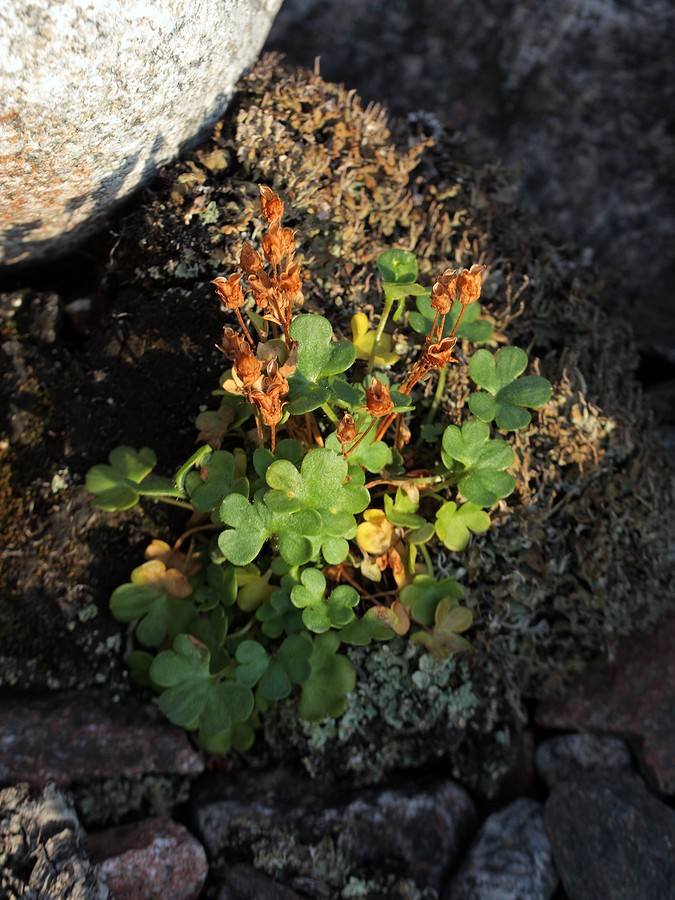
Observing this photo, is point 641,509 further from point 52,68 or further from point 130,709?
point 52,68

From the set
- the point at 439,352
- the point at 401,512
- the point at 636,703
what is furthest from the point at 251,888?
the point at 439,352

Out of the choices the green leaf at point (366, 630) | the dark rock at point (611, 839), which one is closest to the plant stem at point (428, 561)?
the green leaf at point (366, 630)

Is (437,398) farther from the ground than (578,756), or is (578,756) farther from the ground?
(437,398)

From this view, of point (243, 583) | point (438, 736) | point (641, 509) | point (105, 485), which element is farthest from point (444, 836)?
point (105, 485)

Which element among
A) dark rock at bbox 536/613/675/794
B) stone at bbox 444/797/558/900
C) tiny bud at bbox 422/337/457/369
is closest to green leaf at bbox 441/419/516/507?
tiny bud at bbox 422/337/457/369

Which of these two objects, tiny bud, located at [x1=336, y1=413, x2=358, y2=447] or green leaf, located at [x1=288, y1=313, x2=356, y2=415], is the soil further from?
tiny bud, located at [x1=336, y1=413, x2=358, y2=447]

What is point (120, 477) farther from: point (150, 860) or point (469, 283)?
point (469, 283)
